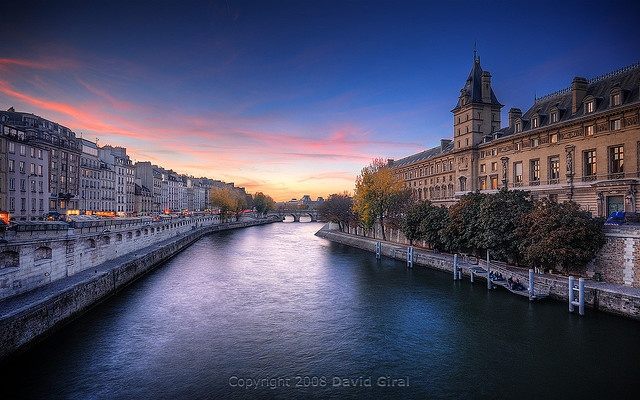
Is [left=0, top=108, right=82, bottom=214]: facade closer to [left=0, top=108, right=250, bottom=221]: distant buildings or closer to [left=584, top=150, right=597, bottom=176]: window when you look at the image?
[left=0, top=108, right=250, bottom=221]: distant buildings

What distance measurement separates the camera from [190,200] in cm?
17462

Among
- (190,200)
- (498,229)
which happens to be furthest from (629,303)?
(190,200)

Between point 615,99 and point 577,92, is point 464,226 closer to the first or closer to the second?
point 615,99

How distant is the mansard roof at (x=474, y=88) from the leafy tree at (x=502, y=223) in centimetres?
3239

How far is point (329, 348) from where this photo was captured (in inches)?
772

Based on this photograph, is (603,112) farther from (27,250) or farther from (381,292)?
(27,250)

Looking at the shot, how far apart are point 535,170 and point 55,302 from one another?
5390cm

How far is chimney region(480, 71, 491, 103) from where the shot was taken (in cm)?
6322

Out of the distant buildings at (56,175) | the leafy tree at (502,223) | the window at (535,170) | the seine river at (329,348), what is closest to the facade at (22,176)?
the distant buildings at (56,175)

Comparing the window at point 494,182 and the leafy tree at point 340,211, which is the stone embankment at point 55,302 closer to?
the window at point 494,182

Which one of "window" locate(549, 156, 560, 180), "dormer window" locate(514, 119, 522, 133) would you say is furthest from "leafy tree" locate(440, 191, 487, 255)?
"dormer window" locate(514, 119, 522, 133)

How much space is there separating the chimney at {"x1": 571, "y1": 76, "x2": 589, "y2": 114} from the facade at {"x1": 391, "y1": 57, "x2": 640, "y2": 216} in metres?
0.10

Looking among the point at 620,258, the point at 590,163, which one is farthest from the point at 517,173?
the point at 620,258

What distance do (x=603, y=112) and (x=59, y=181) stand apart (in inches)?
3265
